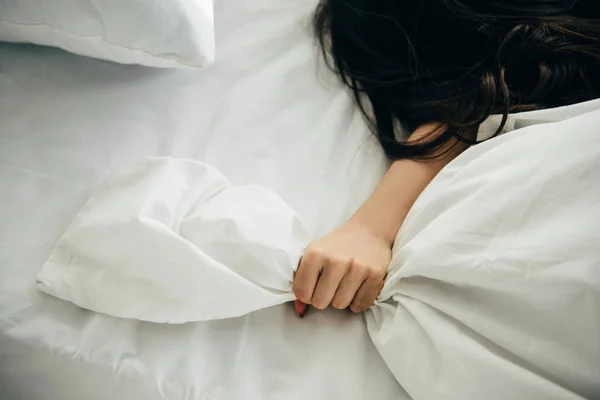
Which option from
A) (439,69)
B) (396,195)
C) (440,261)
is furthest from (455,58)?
(440,261)

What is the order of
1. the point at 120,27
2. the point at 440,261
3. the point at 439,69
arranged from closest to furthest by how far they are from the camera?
the point at 440,261 < the point at 120,27 < the point at 439,69

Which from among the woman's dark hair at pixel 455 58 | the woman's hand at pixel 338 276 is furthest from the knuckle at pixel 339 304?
the woman's dark hair at pixel 455 58

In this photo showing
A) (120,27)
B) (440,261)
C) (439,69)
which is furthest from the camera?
(439,69)

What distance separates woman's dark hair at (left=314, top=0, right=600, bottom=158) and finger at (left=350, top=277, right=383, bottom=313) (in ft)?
0.65

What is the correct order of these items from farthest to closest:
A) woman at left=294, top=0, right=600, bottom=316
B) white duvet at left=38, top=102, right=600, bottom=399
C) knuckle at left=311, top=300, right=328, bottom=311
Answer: woman at left=294, top=0, right=600, bottom=316, knuckle at left=311, top=300, right=328, bottom=311, white duvet at left=38, top=102, right=600, bottom=399

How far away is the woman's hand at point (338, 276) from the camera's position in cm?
47

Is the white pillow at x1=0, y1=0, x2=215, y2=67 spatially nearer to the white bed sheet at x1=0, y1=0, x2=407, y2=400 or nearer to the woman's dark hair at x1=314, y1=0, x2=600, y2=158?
the white bed sheet at x1=0, y1=0, x2=407, y2=400

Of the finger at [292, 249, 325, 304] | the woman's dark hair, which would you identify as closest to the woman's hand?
the finger at [292, 249, 325, 304]

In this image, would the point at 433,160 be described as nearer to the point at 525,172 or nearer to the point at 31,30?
the point at 525,172

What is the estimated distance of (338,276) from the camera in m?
0.47

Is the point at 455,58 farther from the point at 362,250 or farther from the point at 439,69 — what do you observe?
the point at 362,250

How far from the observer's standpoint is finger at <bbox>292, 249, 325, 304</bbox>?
18.2 inches

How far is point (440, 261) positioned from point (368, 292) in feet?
0.28

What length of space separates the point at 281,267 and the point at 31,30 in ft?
1.26
